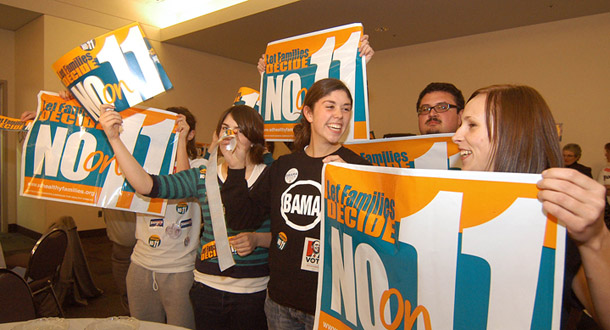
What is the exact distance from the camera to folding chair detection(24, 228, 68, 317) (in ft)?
8.94

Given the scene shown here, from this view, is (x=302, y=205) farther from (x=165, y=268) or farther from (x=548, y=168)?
(x=165, y=268)

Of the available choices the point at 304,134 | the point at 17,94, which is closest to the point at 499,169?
the point at 304,134

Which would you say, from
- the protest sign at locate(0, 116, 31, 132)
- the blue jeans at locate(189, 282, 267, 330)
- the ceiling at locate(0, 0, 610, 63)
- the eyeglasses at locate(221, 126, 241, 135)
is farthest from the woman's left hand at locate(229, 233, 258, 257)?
the ceiling at locate(0, 0, 610, 63)

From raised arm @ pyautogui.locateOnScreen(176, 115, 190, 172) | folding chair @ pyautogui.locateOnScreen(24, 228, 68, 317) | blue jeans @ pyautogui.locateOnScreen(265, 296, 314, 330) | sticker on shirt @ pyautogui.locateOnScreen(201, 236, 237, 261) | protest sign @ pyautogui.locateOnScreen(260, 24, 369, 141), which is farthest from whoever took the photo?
folding chair @ pyautogui.locateOnScreen(24, 228, 68, 317)

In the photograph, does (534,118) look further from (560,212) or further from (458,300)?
(458,300)

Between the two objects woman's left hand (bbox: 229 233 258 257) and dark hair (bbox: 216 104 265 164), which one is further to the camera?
dark hair (bbox: 216 104 265 164)

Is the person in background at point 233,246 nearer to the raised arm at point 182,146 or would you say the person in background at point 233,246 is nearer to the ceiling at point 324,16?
the raised arm at point 182,146

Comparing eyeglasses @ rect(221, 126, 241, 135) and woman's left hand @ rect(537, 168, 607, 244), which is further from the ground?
eyeglasses @ rect(221, 126, 241, 135)

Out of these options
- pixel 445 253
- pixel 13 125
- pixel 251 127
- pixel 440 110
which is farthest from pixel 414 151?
pixel 13 125

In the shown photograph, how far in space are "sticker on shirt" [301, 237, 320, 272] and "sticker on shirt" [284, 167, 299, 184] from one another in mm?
264

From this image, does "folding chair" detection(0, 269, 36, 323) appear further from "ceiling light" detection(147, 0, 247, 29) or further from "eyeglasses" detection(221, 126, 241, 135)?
"ceiling light" detection(147, 0, 247, 29)

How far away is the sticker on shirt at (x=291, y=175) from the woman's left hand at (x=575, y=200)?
0.96 meters

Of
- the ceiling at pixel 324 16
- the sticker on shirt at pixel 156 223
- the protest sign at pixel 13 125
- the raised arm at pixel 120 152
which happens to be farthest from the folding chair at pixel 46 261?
the ceiling at pixel 324 16

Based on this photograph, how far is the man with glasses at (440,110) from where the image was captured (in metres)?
2.13
